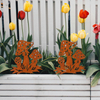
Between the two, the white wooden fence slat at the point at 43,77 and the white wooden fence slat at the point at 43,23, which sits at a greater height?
the white wooden fence slat at the point at 43,23

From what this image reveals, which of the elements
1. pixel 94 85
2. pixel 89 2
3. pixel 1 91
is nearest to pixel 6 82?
pixel 1 91

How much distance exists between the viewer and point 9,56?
53.0 inches

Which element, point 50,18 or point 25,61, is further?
point 50,18

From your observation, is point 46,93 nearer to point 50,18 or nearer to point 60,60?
point 60,60

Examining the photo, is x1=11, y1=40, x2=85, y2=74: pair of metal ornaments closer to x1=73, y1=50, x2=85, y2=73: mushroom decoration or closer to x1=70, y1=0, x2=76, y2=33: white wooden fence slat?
x1=73, y1=50, x2=85, y2=73: mushroom decoration

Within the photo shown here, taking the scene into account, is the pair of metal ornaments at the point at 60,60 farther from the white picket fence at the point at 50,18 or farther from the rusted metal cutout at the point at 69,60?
the white picket fence at the point at 50,18

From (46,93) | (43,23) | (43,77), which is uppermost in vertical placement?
(43,23)

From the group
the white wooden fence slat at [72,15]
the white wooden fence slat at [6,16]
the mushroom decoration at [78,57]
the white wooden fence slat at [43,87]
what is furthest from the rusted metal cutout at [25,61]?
the white wooden fence slat at [72,15]

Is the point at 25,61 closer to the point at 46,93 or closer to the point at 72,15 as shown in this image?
the point at 46,93

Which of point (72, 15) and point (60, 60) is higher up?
point (72, 15)

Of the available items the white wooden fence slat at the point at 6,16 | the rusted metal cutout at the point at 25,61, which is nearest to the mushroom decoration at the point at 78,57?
the rusted metal cutout at the point at 25,61

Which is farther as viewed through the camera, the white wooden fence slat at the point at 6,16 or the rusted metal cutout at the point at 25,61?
the white wooden fence slat at the point at 6,16

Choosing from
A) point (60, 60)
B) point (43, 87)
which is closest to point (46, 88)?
point (43, 87)

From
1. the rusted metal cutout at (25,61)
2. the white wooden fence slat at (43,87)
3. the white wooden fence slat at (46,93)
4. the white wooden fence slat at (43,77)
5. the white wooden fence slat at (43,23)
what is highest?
the white wooden fence slat at (43,23)
